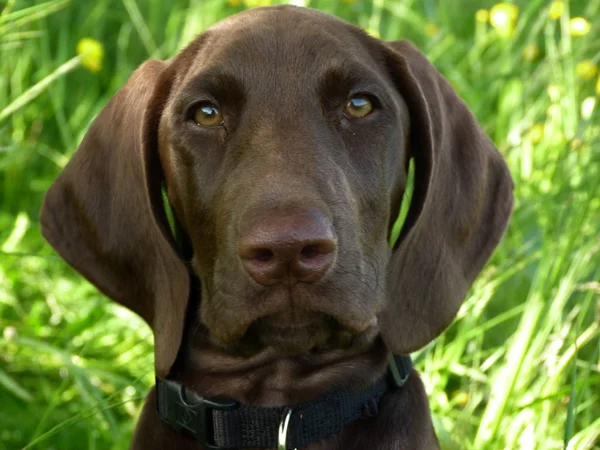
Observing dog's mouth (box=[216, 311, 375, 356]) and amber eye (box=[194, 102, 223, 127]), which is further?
amber eye (box=[194, 102, 223, 127])

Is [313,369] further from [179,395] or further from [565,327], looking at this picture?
[565,327]

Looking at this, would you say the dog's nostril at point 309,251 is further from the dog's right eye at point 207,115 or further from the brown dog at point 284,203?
the dog's right eye at point 207,115

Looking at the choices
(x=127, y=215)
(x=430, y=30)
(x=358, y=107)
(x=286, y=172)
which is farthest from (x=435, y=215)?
(x=430, y=30)

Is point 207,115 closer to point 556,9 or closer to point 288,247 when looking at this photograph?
point 288,247

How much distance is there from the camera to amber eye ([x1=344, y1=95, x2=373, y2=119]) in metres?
3.05

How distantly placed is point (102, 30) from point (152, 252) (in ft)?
11.9

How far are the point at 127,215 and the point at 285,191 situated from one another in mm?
617

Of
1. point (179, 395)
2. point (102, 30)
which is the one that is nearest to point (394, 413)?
A: point (179, 395)

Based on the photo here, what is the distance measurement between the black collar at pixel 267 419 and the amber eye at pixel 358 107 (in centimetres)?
70

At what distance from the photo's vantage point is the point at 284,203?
2.68 m

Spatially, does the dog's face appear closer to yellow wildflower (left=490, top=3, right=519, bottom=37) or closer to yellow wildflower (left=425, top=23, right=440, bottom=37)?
yellow wildflower (left=490, top=3, right=519, bottom=37)

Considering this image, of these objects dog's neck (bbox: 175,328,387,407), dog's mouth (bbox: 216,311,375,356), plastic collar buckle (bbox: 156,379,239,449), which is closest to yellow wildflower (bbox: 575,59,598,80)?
dog's neck (bbox: 175,328,387,407)

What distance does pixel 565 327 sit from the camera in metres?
3.73

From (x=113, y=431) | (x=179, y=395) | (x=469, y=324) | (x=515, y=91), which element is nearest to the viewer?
(x=179, y=395)
